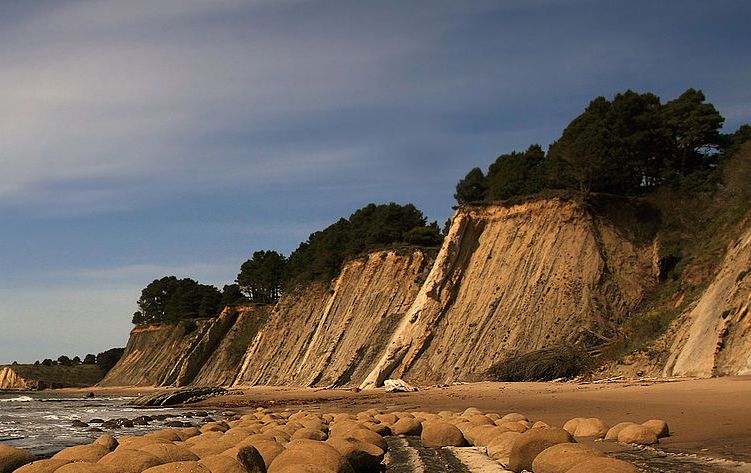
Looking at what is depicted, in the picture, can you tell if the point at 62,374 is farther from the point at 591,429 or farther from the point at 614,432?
the point at 614,432

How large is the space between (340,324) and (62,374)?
3481 inches

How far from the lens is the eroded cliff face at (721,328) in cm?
1952

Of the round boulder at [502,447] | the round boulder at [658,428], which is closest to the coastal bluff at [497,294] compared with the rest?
the round boulder at [658,428]

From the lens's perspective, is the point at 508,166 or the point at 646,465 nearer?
the point at 646,465

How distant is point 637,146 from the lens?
132 feet

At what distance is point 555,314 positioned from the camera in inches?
1246

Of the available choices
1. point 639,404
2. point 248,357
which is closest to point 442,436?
point 639,404

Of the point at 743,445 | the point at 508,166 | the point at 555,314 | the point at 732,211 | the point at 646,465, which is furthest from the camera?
the point at 508,166

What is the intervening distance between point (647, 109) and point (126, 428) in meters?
35.2

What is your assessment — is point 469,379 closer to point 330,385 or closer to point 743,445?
point 330,385

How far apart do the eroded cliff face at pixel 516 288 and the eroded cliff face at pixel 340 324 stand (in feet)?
18.4

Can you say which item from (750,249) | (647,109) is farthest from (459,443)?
(647,109)

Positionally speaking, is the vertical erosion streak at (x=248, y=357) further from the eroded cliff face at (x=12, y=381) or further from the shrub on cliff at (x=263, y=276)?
the eroded cliff face at (x=12, y=381)

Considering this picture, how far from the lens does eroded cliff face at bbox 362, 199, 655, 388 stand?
31.5m
